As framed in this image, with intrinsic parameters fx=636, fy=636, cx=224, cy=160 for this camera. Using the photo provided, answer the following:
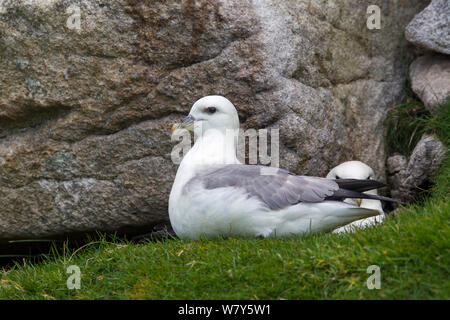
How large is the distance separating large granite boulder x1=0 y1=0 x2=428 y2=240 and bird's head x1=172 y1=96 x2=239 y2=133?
405 mm

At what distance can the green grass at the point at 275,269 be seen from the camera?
10.3 feet

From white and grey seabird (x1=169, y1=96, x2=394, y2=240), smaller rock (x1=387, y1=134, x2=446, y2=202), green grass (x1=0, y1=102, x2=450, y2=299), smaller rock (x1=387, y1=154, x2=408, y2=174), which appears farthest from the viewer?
smaller rock (x1=387, y1=154, x2=408, y2=174)

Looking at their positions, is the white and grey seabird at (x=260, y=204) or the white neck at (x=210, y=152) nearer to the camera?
the white and grey seabird at (x=260, y=204)

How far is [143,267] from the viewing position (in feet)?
12.2

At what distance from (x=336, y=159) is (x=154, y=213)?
5.24 feet

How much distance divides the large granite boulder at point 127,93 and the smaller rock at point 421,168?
674 mm

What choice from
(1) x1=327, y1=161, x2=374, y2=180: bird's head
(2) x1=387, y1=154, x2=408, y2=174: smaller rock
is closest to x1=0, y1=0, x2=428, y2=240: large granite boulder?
(1) x1=327, y1=161, x2=374, y2=180: bird's head

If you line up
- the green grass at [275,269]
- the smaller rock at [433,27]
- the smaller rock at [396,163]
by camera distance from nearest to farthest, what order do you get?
the green grass at [275,269], the smaller rock at [433,27], the smaller rock at [396,163]

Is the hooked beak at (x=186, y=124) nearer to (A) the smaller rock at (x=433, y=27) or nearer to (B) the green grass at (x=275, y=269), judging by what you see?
(B) the green grass at (x=275, y=269)

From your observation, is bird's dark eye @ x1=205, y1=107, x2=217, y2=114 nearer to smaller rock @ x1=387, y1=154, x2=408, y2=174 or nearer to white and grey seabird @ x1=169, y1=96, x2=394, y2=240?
white and grey seabird @ x1=169, y1=96, x2=394, y2=240

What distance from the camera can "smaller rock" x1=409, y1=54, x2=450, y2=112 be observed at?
5.28 m

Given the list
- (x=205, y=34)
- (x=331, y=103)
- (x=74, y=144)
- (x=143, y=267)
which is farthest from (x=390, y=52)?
(x=143, y=267)

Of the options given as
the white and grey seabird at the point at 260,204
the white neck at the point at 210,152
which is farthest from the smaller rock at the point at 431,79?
the white neck at the point at 210,152

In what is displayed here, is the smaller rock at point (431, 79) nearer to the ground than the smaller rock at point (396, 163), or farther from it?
farther from it
